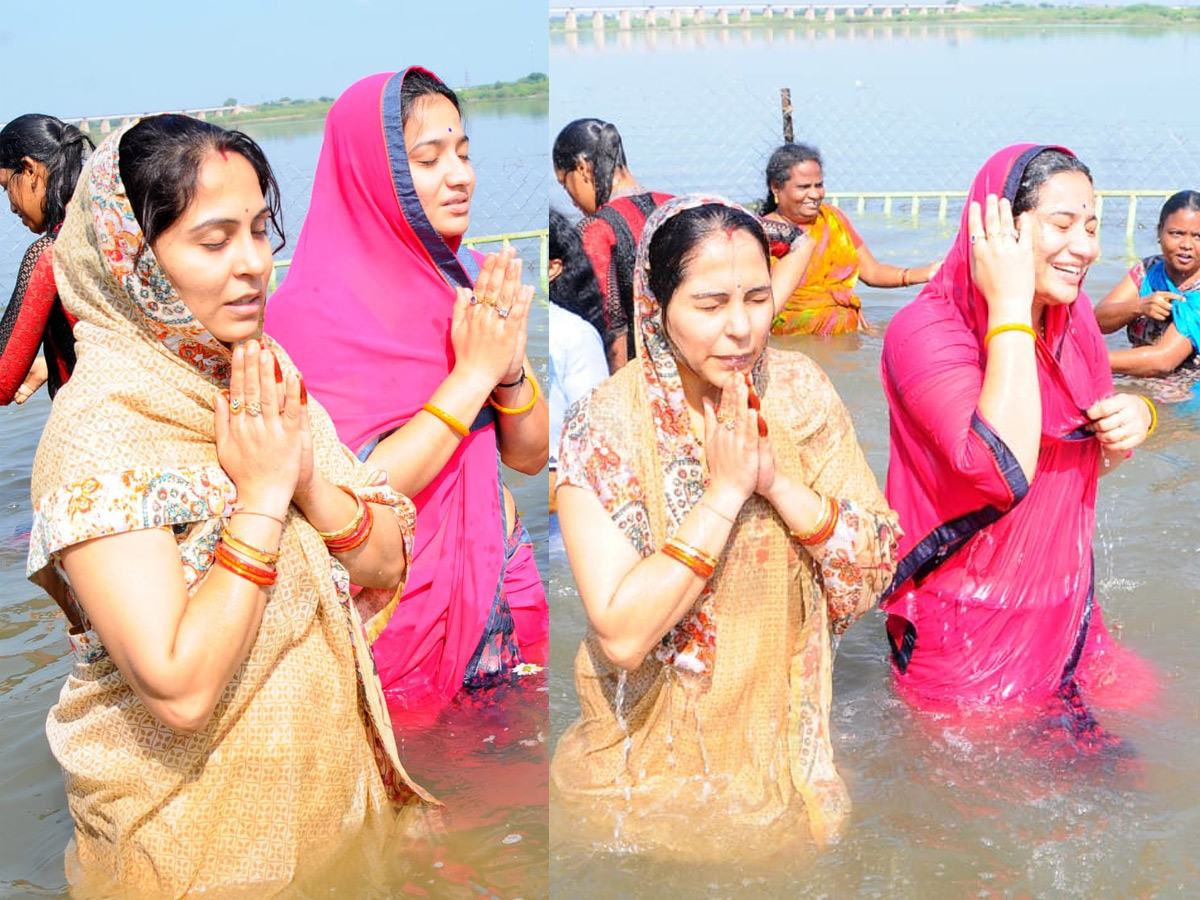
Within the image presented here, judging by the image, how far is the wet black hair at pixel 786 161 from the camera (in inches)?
279

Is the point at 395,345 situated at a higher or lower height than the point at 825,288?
higher

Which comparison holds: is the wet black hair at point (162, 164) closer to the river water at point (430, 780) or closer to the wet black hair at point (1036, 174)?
the river water at point (430, 780)

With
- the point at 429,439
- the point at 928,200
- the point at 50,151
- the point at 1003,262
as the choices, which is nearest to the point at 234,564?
the point at 429,439

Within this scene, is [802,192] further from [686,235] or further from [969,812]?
[686,235]

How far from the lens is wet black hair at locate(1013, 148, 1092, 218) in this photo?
2.84 m

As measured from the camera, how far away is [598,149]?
4805 mm

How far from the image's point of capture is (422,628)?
9.61ft

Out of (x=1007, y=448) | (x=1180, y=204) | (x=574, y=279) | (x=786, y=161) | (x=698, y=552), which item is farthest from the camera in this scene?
(x=786, y=161)

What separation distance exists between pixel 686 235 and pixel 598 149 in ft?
8.26

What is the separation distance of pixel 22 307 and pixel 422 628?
88.0 inches

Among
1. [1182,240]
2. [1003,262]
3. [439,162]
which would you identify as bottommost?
[1182,240]

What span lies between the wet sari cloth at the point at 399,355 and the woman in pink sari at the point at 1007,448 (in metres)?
0.95

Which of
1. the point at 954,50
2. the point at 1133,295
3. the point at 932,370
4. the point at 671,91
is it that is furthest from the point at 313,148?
the point at 954,50

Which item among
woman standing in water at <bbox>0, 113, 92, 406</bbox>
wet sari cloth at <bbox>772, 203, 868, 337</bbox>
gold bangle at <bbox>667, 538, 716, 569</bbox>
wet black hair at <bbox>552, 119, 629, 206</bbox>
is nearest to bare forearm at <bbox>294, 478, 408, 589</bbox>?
gold bangle at <bbox>667, 538, 716, 569</bbox>
